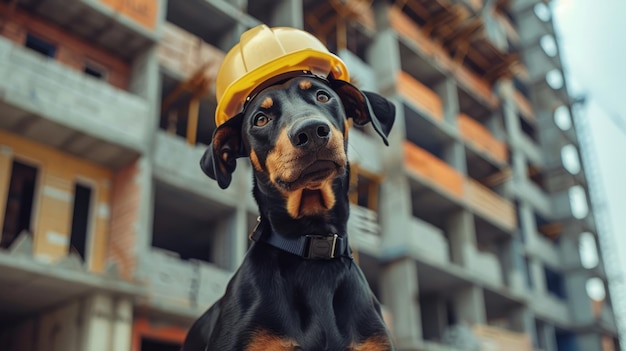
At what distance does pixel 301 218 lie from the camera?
10.5ft

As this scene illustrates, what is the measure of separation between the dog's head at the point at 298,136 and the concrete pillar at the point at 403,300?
17028mm

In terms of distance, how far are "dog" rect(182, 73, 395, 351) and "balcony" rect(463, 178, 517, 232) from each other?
879 inches

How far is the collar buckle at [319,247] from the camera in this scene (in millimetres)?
3092

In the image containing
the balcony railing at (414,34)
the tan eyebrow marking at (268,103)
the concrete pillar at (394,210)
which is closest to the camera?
the tan eyebrow marking at (268,103)

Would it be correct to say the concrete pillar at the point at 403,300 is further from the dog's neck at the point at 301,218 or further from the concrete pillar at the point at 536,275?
the dog's neck at the point at 301,218

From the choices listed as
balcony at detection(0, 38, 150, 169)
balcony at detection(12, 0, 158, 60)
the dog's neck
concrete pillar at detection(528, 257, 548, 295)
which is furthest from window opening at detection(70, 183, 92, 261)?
concrete pillar at detection(528, 257, 548, 295)

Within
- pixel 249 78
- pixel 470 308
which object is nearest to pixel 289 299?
pixel 249 78

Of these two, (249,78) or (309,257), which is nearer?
(309,257)

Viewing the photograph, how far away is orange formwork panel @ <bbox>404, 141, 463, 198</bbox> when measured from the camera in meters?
22.5

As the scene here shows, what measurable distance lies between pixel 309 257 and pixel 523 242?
2962 centimetres

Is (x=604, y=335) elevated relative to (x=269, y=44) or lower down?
elevated

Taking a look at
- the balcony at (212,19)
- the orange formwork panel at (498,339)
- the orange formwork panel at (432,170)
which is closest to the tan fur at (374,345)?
the balcony at (212,19)

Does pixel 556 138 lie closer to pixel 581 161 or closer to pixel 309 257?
pixel 581 161

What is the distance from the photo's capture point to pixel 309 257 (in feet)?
10.2
